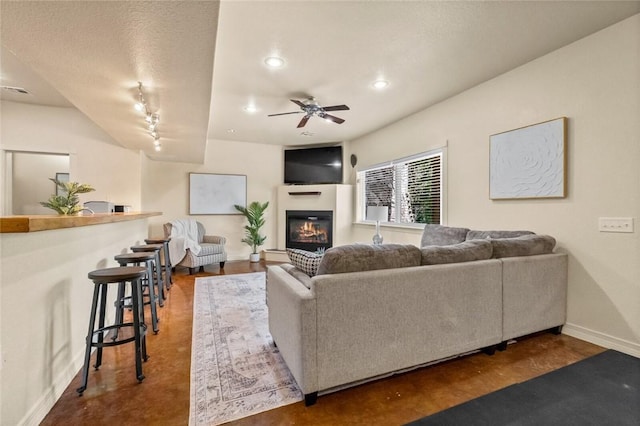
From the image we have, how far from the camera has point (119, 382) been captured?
6.07 ft

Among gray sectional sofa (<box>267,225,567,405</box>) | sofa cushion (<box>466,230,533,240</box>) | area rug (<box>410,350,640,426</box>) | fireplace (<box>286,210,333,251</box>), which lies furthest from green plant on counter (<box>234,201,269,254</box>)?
area rug (<box>410,350,640,426</box>)

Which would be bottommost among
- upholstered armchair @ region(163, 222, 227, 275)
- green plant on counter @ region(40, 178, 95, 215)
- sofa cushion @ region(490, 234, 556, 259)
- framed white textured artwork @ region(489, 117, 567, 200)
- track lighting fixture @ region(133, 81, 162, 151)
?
upholstered armchair @ region(163, 222, 227, 275)

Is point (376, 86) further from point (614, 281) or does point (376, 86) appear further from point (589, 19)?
point (614, 281)

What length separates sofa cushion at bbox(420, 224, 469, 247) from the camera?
330 cm

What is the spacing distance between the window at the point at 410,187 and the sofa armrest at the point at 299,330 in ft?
9.82

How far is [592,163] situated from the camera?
2.45 m

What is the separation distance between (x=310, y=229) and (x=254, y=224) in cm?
124

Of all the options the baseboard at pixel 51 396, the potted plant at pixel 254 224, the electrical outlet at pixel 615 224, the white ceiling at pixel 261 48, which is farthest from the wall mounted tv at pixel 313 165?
the baseboard at pixel 51 396

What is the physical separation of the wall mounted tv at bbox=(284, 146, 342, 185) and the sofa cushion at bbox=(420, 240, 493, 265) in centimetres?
438

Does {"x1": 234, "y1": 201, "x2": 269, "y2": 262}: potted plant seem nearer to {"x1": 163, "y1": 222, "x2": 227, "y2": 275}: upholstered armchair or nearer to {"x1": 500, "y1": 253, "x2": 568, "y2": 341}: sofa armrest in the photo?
{"x1": 163, "y1": 222, "x2": 227, "y2": 275}: upholstered armchair

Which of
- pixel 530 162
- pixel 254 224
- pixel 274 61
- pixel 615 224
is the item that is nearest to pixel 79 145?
pixel 254 224

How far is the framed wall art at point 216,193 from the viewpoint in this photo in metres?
5.90

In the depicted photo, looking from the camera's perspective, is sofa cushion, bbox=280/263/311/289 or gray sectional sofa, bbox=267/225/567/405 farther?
sofa cushion, bbox=280/263/311/289

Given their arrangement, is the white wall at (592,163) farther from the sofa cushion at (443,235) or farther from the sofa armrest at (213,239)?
the sofa armrest at (213,239)
